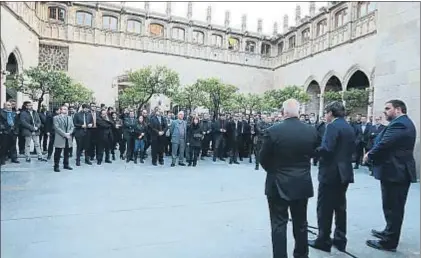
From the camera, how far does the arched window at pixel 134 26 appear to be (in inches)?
1069

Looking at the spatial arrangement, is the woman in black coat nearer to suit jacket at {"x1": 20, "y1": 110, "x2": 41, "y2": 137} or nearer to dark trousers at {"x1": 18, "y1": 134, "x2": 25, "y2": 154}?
suit jacket at {"x1": 20, "y1": 110, "x2": 41, "y2": 137}

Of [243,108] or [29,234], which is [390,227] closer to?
[29,234]

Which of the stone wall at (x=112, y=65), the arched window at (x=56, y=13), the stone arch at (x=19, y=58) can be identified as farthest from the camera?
the stone wall at (x=112, y=65)

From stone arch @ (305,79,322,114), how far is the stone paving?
19.8 metres

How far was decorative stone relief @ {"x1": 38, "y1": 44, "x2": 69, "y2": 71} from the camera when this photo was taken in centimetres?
2416

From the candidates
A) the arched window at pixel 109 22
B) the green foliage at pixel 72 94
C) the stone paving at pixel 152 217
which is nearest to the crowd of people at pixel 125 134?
the stone paving at pixel 152 217

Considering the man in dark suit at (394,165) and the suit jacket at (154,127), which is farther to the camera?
the suit jacket at (154,127)

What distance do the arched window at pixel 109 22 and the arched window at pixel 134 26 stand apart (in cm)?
101

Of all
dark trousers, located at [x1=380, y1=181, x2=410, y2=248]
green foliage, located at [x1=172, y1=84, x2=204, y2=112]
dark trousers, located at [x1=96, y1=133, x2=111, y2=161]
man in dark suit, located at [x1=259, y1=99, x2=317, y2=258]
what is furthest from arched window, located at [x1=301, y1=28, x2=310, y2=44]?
man in dark suit, located at [x1=259, y1=99, x2=317, y2=258]

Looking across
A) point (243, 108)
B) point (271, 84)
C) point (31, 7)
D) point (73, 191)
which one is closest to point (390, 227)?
point (73, 191)

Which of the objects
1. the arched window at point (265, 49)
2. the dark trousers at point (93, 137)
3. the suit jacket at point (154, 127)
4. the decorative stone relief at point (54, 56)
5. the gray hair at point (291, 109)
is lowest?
the dark trousers at point (93, 137)

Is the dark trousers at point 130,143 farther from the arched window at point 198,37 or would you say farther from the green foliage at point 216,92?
the arched window at point 198,37

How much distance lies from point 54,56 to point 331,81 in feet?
62.2

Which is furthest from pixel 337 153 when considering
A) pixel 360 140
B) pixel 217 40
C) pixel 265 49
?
pixel 265 49
